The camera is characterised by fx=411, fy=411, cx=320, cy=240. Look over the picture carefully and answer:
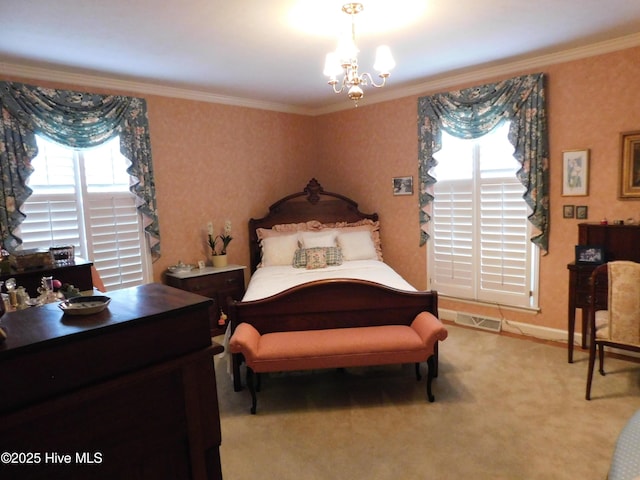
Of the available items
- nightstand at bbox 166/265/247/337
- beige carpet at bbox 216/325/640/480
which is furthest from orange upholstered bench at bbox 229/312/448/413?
nightstand at bbox 166/265/247/337

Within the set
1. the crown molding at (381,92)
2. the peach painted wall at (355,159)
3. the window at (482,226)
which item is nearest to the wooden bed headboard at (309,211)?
the peach painted wall at (355,159)

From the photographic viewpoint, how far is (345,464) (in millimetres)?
2305

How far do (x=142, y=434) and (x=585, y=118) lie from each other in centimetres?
403

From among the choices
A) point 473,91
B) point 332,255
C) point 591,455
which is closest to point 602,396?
point 591,455

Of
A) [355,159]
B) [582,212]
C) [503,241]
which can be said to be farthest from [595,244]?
[355,159]

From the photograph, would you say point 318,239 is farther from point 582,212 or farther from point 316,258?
point 582,212

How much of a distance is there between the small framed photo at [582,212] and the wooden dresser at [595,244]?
0.37 feet

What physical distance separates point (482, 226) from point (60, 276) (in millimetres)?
3796

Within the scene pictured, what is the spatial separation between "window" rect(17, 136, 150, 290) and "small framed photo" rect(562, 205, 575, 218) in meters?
4.06

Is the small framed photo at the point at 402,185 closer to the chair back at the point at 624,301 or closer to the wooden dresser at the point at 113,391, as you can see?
the chair back at the point at 624,301

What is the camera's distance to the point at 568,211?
3.73 m

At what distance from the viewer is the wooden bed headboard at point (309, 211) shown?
5.10 meters

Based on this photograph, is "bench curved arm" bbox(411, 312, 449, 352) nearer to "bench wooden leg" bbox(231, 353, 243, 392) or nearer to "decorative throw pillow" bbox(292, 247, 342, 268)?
"bench wooden leg" bbox(231, 353, 243, 392)

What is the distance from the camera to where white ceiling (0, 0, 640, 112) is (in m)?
2.49
